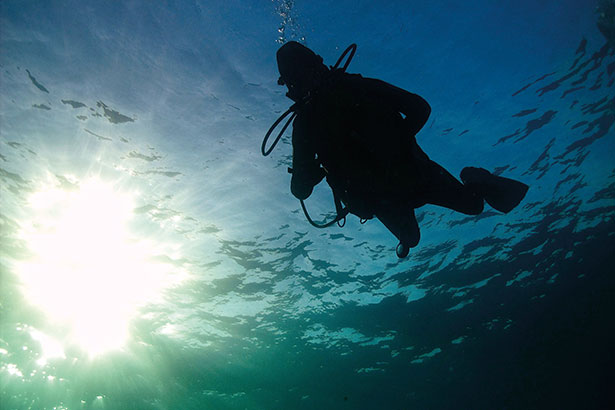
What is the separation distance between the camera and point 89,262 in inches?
517

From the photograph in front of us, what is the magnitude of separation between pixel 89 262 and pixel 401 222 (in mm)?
14192

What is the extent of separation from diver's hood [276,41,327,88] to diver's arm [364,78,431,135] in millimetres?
670

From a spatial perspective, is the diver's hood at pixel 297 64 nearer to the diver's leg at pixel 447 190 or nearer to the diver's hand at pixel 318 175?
the diver's hand at pixel 318 175

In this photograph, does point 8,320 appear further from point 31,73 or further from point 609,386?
point 609,386

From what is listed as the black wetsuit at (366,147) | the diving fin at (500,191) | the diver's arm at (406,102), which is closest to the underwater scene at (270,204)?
the black wetsuit at (366,147)

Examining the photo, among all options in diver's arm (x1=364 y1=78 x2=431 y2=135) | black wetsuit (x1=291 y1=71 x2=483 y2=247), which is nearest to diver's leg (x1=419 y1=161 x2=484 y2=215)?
black wetsuit (x1=291 y1=71 x2=483 y2=247)

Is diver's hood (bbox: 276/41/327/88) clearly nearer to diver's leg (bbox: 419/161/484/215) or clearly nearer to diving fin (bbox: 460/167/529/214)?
diver's leg (bbox: 419/161/484/215)

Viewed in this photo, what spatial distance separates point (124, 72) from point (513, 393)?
3510 centimetres

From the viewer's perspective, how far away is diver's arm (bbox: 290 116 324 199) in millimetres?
3365

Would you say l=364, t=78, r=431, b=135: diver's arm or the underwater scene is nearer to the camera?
l=364, t=78, r=431, b=135: diver's arm

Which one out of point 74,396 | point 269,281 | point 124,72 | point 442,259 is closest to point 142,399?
point 74,396

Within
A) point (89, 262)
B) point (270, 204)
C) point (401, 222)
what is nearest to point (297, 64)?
point (401, 222)

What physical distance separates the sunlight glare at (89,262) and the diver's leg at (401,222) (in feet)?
31.1

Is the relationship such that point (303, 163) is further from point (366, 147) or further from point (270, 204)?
point (270, 204)
